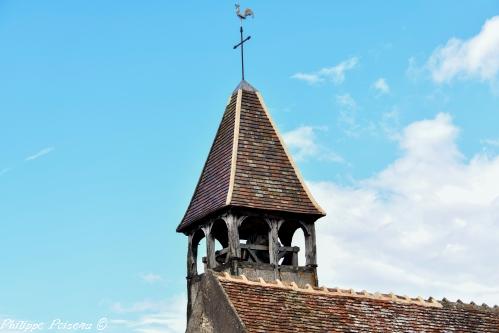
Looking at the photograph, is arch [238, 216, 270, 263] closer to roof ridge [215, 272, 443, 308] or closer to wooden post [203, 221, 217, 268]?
wooden post [203, 221, 217, 268]

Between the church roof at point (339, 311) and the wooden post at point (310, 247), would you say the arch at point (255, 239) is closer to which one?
the wooden post at point (310, 247)

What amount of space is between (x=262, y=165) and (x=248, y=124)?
1.39 meters

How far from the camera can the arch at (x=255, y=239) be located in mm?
24656

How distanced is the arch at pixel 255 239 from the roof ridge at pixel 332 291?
4376mm

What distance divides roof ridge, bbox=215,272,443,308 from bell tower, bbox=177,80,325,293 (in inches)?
143

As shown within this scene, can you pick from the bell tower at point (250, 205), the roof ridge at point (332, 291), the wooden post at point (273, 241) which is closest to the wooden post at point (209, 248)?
the bell tower at point (250, 205)

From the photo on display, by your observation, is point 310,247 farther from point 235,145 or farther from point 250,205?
point 235,145

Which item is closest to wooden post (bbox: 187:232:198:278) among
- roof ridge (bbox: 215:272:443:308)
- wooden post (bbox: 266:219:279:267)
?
wooden post (bbox: 266:219:279:267)

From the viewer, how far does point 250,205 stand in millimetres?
24281

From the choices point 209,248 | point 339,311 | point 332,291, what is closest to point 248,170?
point 209,248

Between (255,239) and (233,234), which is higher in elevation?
(255,239)

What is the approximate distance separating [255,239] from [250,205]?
5.58ft

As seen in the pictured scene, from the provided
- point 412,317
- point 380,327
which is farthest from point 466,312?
point 380,327

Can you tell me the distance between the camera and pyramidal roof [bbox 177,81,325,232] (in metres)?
24.8
